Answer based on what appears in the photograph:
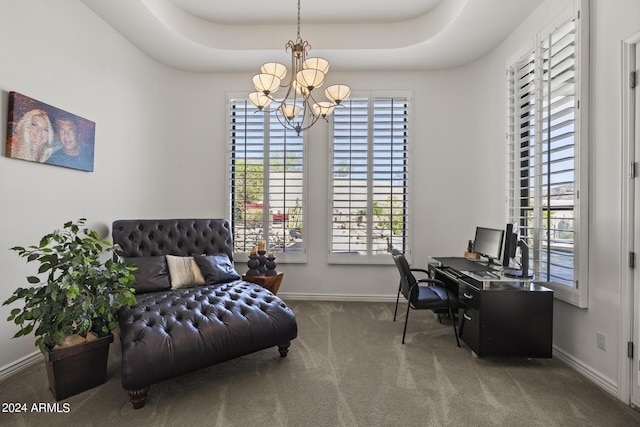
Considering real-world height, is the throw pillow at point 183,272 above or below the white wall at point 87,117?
below

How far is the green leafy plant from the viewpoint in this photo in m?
1.93

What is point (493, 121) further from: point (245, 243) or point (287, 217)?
point (245, 243)

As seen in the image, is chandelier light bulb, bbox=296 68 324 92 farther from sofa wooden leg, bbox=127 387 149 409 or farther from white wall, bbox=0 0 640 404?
sofa wooden leg, bbox=127 387 149 409

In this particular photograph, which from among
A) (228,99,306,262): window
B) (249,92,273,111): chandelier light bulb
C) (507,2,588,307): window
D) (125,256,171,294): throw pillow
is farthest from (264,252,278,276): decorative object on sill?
(507,2,588,307): window

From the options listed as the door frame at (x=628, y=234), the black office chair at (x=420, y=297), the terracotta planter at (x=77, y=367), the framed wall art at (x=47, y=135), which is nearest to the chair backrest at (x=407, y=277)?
the black office chair at (x=420, y=297)

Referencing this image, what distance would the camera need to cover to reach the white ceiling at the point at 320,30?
10.6ft

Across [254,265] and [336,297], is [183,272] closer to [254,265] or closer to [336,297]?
[254,265]

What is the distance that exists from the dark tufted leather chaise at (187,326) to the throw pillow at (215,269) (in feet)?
0.29

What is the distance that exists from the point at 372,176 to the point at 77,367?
3479 mm

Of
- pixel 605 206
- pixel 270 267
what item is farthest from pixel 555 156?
pixel 270 267

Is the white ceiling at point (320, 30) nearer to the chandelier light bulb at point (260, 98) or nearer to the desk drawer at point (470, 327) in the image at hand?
the chandelier light bulb at point (260, 98)

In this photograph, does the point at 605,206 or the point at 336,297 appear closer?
the point at 605,206

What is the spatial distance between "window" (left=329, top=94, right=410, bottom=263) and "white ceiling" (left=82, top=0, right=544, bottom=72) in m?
0.65

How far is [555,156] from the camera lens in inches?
104
